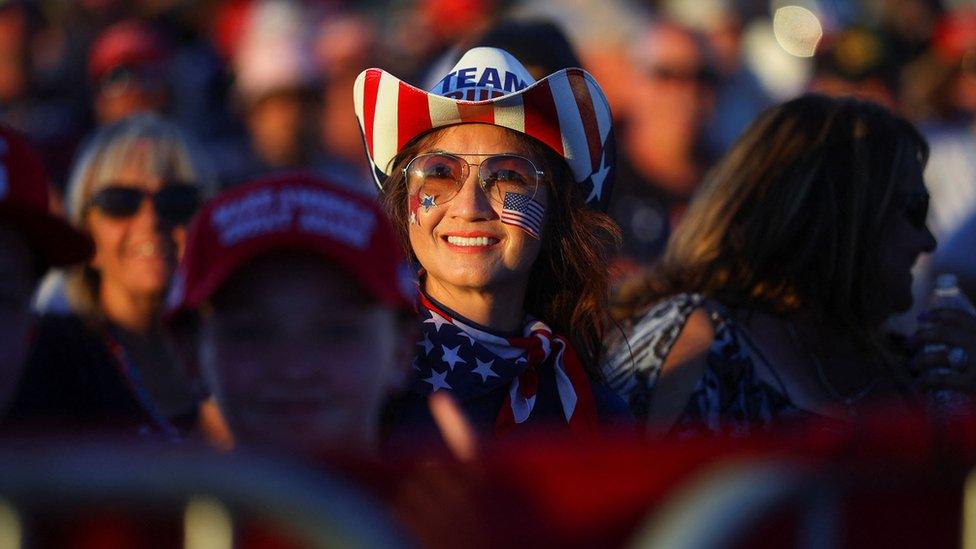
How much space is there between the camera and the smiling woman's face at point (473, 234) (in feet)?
10.9

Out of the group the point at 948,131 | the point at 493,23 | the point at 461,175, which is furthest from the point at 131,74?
the point at 461,175

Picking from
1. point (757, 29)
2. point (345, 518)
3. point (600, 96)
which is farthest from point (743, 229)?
point (757, 29)

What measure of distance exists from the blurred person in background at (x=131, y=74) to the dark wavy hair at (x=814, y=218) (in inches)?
148

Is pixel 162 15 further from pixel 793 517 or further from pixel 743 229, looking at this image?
pixel 793 517

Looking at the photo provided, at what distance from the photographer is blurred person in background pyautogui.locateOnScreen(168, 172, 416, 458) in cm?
225

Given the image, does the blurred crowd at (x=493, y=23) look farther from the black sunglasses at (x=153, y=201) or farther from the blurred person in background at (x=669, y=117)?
the black sunglasses at (x=153, y=201)

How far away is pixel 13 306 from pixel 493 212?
3.80 feet

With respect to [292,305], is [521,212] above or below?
below

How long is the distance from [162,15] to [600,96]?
568 centimetres

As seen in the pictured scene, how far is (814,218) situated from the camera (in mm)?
3930

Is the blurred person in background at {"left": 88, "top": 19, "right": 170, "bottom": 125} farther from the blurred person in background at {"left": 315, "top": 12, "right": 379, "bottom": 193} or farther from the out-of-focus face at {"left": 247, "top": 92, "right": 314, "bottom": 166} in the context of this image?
the blurred person in background at {"left": 315, "top": 12, "right": 379, "bottom": 193}

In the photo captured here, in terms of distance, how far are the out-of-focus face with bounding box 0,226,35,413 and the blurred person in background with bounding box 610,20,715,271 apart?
420 centimetres

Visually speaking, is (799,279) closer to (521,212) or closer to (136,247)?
(521,212)

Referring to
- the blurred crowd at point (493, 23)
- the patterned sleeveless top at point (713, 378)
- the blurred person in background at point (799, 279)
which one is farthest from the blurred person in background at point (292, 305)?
the blurred crowd at point (493, 23)
